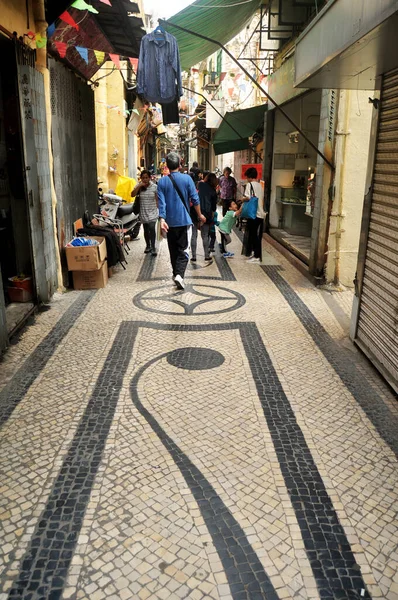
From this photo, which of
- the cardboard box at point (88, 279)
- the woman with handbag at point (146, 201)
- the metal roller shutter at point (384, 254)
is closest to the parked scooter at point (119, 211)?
the woman with handbag at point (146, 201)

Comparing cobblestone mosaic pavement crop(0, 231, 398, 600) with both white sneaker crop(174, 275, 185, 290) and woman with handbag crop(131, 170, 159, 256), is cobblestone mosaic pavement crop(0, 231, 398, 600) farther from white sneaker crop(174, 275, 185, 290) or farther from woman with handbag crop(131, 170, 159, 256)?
woman with handbag crop(131, 170, 159, 256)

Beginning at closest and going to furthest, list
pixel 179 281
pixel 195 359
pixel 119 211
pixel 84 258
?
pixel 195 359 → pixel 84 258 → pixel 179 281 → pixel 119 211

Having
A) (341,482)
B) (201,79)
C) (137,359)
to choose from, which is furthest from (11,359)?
(201,79)

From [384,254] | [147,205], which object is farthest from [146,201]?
[384,254]

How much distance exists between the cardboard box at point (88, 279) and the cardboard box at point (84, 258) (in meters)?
0.19

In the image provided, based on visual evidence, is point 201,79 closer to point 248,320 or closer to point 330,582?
point 248,320

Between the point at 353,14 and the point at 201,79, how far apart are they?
128 feet

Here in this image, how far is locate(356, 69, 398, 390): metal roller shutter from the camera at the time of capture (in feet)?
14.5

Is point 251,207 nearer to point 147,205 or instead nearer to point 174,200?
point 147,205

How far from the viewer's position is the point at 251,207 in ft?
29.8

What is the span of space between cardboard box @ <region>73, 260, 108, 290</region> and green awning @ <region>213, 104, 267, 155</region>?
7572 millimetres

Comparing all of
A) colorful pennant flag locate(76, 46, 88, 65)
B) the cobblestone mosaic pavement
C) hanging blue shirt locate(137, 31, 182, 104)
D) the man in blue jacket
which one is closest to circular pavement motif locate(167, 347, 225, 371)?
the cobblestone mosaic pavement

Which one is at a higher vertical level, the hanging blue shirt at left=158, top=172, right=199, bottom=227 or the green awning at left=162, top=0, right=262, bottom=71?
the green awning at left=162, top=0, right=262, bottom=71

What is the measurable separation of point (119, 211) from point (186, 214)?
423 cm
